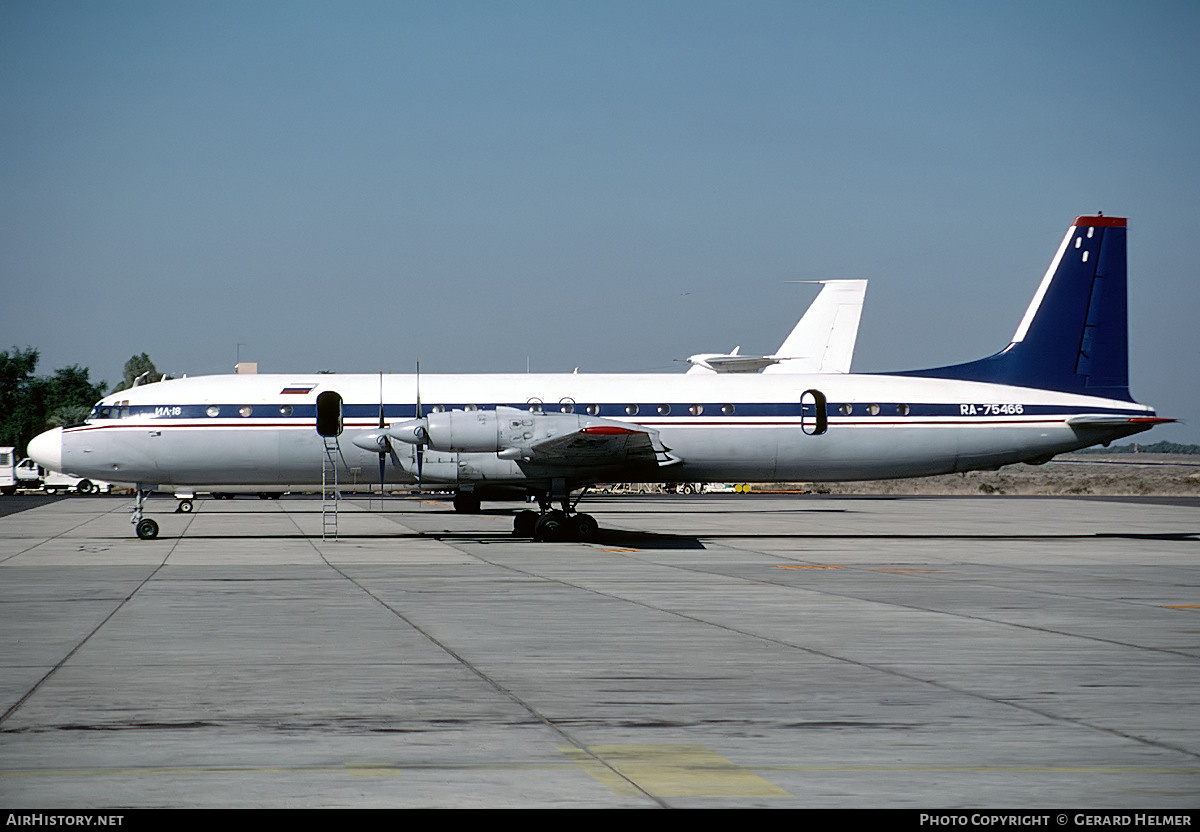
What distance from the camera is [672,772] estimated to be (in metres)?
7.15

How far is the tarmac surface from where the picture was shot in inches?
272

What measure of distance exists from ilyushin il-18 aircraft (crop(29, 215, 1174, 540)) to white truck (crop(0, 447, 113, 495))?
3317cm

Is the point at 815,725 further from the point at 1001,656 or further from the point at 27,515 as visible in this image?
the point at 27,515

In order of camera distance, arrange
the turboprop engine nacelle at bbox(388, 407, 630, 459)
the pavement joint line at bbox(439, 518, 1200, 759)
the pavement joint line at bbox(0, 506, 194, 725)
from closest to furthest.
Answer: the pavement joint line at bbox(439, 518, 1200, 759) → the pavement joint line at bbox(0, 506, 194, 725) → the turboprop engine nacelle at bbox(388, 407, 630, 459)

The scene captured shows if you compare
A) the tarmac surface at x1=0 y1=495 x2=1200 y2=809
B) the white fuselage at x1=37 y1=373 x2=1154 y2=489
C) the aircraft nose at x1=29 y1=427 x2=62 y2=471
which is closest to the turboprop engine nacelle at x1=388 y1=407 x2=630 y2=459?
the white fuselage at x1=37 y1=373 x2=1154 y2=489

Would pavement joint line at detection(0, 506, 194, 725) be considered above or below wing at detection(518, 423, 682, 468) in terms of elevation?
below

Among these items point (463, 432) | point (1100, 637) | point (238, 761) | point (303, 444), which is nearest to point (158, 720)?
point (238, 761)

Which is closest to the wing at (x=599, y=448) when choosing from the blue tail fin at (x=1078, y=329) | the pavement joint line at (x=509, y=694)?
the blue tail fin at (x=1078, y=329)

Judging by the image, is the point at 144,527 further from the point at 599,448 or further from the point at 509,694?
the point at 509,694

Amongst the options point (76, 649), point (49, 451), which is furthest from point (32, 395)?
point (76, 649)

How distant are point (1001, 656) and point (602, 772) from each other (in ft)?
19.2

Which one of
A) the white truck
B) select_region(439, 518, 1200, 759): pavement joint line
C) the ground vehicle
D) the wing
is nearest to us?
select_region(439, 518, 1200, 759): pavement joint line

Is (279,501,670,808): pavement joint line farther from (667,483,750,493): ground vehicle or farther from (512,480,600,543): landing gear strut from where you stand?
(667,483,750,493): ground vehicle

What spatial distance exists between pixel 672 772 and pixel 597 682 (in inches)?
123
